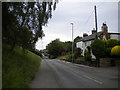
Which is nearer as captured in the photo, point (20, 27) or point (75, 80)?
point (75, 80)

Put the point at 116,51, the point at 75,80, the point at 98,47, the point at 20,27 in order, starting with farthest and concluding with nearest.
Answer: the point at 116,51 → the point at 98,47 → the point at 20,27 → the point at 75,80

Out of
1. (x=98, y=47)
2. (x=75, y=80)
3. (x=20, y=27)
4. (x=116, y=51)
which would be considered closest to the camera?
(x=75, y=80)

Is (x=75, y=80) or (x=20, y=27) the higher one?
(x=20, y=27)

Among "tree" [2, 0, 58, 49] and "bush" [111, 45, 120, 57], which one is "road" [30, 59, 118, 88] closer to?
"tree" [2, 0, 58, 49]

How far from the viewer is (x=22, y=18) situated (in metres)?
16.3

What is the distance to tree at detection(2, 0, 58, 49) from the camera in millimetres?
13844

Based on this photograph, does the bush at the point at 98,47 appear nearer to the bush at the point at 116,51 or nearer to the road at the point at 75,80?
the bush at the point at 116,51

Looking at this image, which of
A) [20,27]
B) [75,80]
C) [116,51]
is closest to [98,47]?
[116,51]

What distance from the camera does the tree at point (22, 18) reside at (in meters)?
13.8

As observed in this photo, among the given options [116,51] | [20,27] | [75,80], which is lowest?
[75,80]

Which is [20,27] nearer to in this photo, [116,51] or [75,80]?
[75,80]

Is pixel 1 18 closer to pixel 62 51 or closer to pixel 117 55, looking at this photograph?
pixel 117 55

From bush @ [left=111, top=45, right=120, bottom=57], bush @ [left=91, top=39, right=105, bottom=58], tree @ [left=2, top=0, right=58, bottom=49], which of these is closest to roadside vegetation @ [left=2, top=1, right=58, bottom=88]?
tree @ [left=2, top=0, right=58, bottom=49]

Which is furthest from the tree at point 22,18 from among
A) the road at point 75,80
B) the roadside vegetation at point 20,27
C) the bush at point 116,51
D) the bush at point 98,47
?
the bush at point 116,51
